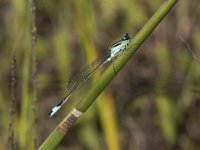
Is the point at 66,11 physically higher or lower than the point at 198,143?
higher

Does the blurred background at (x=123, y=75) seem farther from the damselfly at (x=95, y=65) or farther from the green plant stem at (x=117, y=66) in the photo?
the green plant stem at (x=117, y=66)

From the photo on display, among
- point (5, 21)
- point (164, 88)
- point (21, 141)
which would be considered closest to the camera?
point (21, 141)

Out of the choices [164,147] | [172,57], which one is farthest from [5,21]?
[164,147]

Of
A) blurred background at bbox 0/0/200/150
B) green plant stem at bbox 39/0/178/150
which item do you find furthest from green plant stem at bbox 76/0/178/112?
blurred background at bbox 0/0/200/150

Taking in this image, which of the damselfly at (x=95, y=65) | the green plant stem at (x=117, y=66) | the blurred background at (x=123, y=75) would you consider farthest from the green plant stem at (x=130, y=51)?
the blurred background at (x=123, y=75)

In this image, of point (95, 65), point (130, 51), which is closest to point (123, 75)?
point (95, 65)

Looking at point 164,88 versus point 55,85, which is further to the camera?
point 55,85

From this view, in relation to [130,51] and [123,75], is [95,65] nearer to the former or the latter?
[130,51]

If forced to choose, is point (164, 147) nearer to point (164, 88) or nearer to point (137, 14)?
point (164, 88)
